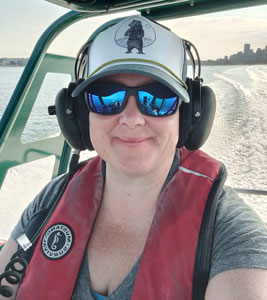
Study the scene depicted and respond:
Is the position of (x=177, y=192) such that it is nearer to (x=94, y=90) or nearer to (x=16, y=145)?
(x=94, y=90)

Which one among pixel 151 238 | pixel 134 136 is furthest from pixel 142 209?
pixel 134 136

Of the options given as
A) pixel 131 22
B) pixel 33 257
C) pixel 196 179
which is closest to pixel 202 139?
pixel 196 179

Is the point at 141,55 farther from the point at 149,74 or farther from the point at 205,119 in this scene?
the point at 205,119

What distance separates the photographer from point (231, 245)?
99 centimetres

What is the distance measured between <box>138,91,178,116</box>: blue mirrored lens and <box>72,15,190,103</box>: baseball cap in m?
0.05

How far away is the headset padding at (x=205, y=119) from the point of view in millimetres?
1253

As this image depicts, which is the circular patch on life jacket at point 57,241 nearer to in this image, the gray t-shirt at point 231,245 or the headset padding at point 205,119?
the gray t-shirt at point 231,245

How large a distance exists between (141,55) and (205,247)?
0.65 meters

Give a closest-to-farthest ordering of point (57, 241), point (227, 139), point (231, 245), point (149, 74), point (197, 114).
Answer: point (231, 245) < point (149, 74) < point (197, 114) < point (57, 241) < point (227, 139)

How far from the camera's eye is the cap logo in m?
1.20

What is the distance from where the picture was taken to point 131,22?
4.12 feet

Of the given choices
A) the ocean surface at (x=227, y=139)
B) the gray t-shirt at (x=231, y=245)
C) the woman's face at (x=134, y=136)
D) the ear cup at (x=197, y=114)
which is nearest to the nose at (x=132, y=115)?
the woman's face at (x=134, y=136)

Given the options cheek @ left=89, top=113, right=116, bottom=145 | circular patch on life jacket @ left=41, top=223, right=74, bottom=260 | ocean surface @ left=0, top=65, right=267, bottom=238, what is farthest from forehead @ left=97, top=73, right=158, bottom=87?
ocean surface @ left=0, top=65, right=267, bottom=238

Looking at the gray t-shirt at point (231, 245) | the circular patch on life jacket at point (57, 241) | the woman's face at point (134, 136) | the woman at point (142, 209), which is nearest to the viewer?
the gray t-shirt at point (231, 245)
